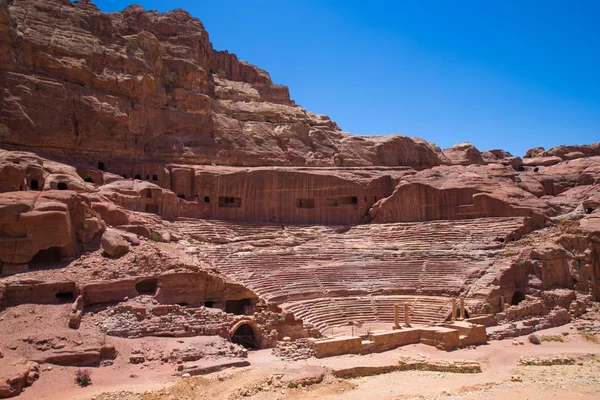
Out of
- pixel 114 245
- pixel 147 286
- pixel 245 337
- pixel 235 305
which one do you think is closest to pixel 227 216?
pixel 235 305

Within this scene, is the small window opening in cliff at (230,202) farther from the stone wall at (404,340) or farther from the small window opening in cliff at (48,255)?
the stone wall at (404,340)

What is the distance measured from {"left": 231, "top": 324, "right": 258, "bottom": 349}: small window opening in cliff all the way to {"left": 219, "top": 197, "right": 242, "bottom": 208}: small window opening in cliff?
15.8 meters

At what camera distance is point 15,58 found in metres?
34.6

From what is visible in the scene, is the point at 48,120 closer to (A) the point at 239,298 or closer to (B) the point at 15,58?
(B) the point at 15,58

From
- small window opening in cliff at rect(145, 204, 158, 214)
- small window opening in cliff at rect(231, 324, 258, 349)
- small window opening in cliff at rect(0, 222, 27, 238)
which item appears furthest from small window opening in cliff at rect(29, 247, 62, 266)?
small window opening in cliff at rect(145, 204, 158, 214)

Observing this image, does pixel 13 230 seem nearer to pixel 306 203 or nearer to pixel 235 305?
pixel 235 305

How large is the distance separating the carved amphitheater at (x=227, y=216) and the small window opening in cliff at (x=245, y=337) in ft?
0.40

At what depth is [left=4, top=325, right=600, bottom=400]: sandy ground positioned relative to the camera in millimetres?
14984

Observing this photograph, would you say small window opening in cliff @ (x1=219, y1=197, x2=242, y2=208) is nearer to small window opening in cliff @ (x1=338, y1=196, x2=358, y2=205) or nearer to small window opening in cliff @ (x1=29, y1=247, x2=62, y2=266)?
small window opening in cliff @ (x1=338, y1=196, x2=358, y2=205)

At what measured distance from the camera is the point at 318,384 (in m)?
16.3

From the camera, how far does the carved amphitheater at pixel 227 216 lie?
69.8ft

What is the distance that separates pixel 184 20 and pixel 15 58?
741 inches

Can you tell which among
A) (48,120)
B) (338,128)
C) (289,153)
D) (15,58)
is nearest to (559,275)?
(289,153)

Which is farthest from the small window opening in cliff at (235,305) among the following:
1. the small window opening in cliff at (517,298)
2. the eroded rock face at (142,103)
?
the small window opening in cliff at (517,298)
